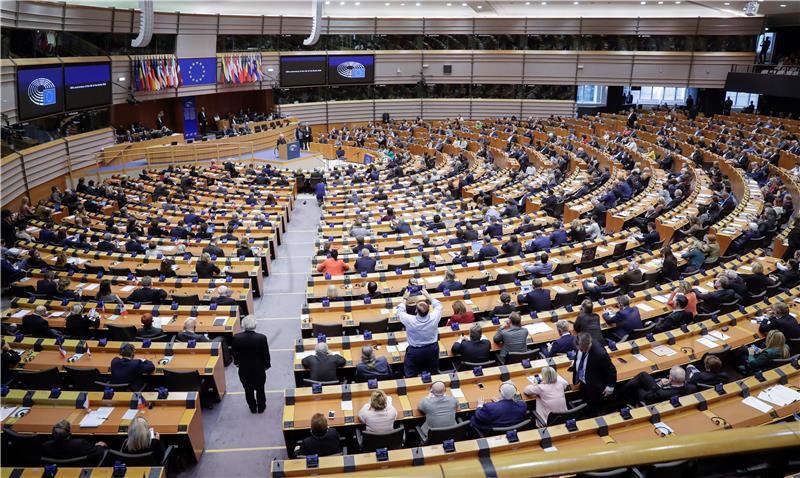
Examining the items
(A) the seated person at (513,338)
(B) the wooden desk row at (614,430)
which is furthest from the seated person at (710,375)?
(A) the seated person at (513,338)

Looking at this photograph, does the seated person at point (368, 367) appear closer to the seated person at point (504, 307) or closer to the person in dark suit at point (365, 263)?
the seated person at point (504, 307)

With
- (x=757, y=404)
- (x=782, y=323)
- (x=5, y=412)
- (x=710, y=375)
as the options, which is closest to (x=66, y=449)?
Result: (x=5, y=412)

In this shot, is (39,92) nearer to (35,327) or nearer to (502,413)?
(35,327)

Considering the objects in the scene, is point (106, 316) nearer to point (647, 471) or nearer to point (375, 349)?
point (375, 349)

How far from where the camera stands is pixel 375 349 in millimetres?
8531

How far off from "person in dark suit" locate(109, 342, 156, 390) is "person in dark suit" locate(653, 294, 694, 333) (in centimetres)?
736

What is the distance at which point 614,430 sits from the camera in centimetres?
622

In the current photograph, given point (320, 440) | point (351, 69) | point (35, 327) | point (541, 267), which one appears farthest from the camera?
point (351, 69)

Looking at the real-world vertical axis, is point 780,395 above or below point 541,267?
below

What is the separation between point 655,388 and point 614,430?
103 cm

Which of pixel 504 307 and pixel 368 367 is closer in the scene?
pixel 368 367

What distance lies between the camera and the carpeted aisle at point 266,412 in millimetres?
7242

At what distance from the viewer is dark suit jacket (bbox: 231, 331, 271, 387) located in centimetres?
778

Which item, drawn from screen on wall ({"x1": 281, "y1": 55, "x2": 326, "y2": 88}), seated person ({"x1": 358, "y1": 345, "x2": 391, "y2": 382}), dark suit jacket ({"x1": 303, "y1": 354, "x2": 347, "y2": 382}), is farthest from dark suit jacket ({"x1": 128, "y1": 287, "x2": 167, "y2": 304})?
screen on wall ({"x1": 281, "y1": 55, "x2": 326, "y2": 88})
